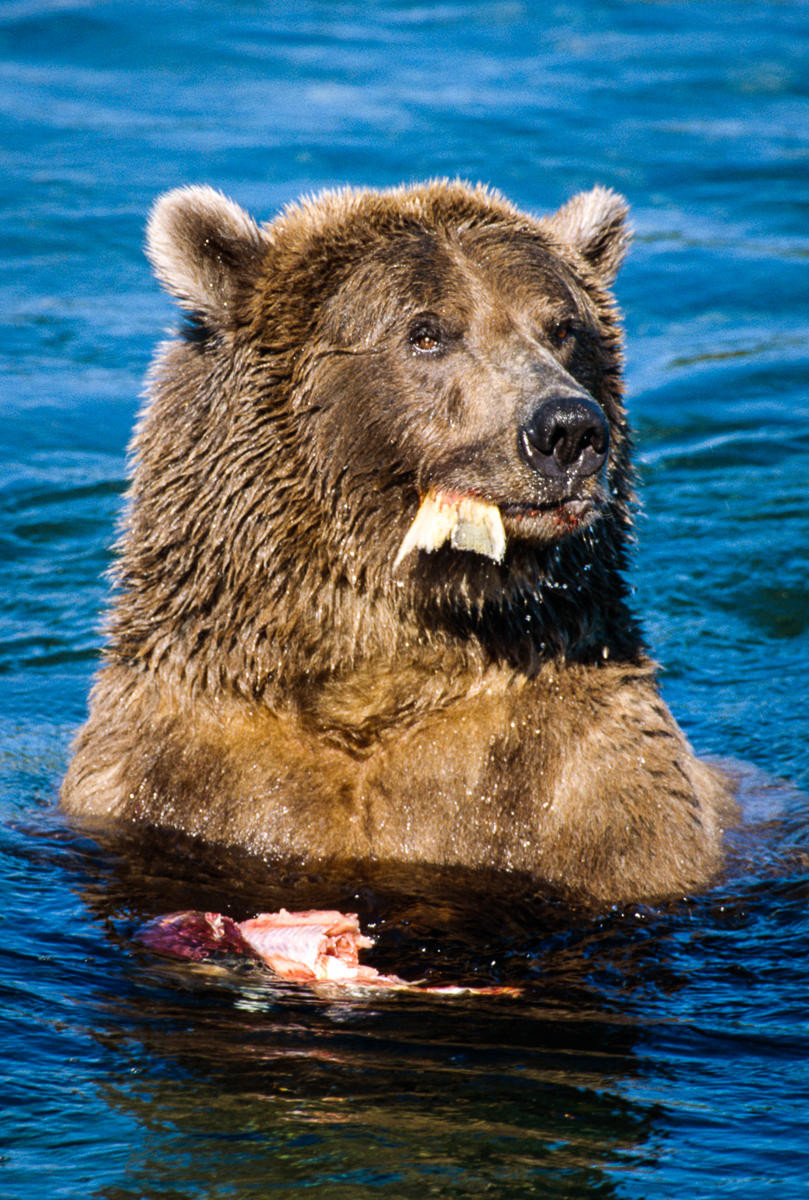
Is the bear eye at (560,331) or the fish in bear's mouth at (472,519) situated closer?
the fish in bear's mouth at (472,519)

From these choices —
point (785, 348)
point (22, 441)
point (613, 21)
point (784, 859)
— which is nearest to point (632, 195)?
point (785, 348)

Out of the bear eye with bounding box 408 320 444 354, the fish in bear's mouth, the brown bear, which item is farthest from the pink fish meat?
the bear eye with bounding box 408 320 444 354

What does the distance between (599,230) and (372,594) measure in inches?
82.0

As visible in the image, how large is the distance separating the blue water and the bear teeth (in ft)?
4.69

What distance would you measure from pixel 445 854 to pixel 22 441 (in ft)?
24.7

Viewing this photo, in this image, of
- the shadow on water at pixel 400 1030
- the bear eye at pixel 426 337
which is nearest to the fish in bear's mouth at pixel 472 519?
the bear eye at pixel 426 337

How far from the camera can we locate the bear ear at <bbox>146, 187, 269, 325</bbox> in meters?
6.96

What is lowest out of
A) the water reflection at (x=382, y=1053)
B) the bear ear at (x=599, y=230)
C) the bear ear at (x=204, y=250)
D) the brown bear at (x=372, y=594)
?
the water reflection at (x=382, y=1053)

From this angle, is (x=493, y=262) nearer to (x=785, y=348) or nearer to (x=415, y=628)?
(x=415, y=628)

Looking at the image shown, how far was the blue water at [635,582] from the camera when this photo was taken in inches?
216

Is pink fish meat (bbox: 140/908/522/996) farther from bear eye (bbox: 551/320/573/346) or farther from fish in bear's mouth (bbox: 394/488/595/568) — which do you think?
bear eye (bbox: 551/320/573/346)

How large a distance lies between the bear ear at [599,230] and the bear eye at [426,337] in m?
1.10

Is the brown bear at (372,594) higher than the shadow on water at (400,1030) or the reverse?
higher

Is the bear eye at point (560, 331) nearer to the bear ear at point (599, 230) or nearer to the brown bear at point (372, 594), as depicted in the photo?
the brown bear at point (372, 594)
